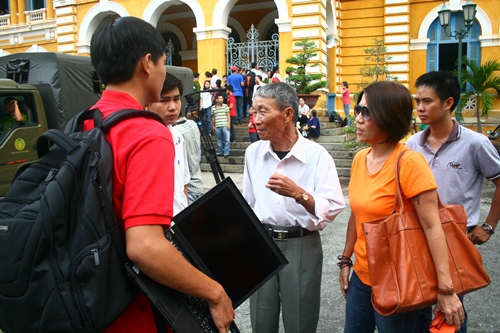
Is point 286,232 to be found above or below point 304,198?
below

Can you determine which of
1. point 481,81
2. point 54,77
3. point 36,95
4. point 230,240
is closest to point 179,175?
point 230,240

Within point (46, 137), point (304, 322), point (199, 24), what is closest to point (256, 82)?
point (199, 24)

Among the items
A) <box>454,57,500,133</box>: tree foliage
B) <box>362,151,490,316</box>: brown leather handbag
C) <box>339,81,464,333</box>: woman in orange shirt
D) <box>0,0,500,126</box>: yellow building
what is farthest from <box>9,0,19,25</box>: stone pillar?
<box>362,151,490,316</box>: brown leather handbag

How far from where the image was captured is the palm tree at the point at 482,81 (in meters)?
14.8

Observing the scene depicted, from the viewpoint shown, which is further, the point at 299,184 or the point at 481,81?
the point at 481,81

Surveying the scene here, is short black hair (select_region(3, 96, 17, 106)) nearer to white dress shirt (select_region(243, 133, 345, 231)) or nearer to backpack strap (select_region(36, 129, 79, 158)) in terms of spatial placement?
white dress shirt (select_region(243, 133, 345, 231))

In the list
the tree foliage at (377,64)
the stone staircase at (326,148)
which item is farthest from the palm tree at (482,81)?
the stone staircase at (326,148)

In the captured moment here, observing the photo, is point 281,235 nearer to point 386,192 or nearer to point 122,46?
point 386,192

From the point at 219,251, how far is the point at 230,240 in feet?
0.31

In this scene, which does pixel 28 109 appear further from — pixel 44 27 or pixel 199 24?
pixel 44 27

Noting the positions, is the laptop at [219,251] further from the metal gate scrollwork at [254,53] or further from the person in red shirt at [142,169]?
the metal gate scrollwork at [254,53]

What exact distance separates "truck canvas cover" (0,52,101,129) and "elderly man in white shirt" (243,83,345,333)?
7114 millimetres

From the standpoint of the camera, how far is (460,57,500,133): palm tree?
14.8 metres

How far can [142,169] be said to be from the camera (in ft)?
4.52
